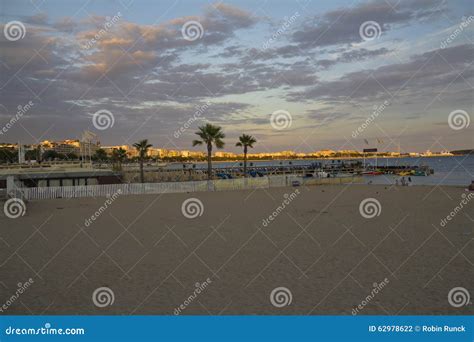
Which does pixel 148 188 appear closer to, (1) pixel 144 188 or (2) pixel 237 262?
(1) pixel 144 188

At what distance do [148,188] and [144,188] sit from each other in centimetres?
29

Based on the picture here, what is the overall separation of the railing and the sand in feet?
24.7

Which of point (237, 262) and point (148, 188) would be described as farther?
point (148, 188)

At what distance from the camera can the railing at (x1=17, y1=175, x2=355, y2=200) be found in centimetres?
2460

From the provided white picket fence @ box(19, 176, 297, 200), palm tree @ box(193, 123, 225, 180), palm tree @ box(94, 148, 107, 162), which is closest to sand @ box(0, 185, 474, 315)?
white picket fence @ box(19, 176, 297, 200)

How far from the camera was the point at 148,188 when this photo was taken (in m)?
28.2

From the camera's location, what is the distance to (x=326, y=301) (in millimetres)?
6801

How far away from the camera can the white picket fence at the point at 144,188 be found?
24547mm

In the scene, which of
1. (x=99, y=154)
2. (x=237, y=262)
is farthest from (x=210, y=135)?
(x=99, y=154)

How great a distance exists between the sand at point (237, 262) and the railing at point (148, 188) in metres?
7.52

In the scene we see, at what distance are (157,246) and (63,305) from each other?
4.76 metres

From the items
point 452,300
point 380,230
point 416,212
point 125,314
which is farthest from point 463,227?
point 125,314

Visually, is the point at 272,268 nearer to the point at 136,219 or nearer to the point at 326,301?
Answer: the point at 326,301

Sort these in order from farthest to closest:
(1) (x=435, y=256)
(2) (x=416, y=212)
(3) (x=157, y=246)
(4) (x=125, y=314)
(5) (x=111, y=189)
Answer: (5) (x=111, y=189), (2) (x=416, y=212), (3) (x=157, y=246), (1) (x=435, y=256), (4) (x=125, y=314)
